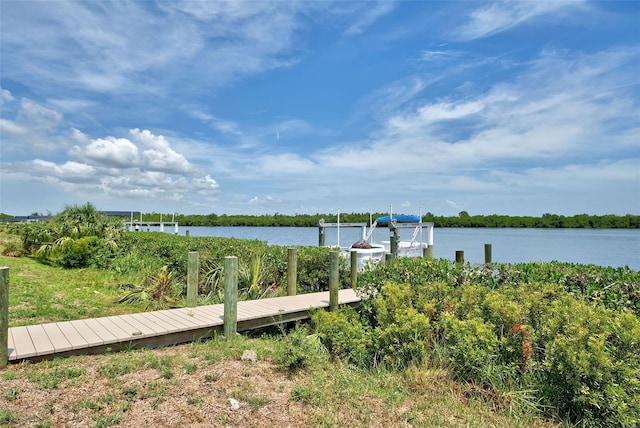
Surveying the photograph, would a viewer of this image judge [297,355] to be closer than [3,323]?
No

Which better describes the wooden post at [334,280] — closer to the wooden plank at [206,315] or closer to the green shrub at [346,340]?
the green shrub at [346,340]

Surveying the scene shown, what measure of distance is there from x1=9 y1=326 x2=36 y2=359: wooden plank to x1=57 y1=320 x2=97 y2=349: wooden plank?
13.5 inches

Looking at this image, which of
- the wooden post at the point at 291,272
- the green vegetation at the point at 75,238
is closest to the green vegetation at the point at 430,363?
the wooden post at the point at 291,272

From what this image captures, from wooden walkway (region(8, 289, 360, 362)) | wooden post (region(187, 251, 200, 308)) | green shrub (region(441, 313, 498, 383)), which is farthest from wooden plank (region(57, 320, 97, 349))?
green shrub (region(441, 313, 498, 383))

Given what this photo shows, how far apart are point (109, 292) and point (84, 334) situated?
4.60 m

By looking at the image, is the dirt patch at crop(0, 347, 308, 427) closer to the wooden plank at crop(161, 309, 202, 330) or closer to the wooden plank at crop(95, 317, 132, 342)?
the wooden plank at crop(95, 317, 132, 342)

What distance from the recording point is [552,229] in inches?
1409

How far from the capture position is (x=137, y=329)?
15.9 feet

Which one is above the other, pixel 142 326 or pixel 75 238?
pixel 75 238

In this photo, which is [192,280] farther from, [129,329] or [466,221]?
[466,221]

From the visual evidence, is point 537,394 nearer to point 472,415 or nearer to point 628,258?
point 472,415

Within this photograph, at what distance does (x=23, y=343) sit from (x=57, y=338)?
1.02 feet

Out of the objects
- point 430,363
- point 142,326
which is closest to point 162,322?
point 142,326

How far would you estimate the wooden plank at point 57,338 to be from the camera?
4.14 metres
